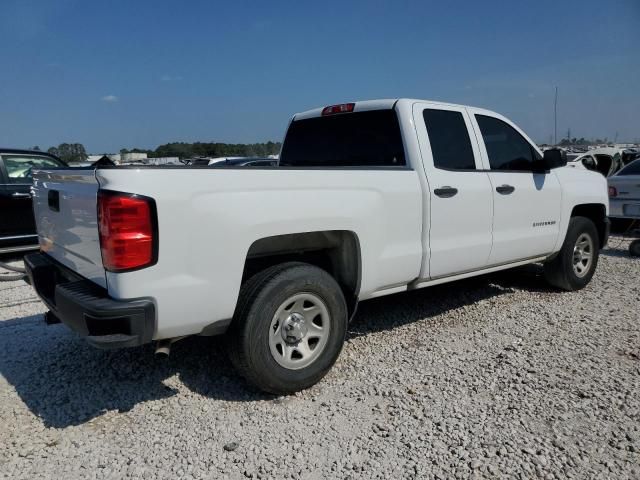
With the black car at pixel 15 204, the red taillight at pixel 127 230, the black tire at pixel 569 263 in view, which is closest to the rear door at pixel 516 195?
the black tire at pixel 569 263

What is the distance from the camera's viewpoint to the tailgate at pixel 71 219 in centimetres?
277

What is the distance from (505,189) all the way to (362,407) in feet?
8.09

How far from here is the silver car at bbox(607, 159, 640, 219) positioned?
335 inches

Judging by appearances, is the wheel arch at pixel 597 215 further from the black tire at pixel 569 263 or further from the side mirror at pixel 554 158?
the side mirror at pixel 554 158

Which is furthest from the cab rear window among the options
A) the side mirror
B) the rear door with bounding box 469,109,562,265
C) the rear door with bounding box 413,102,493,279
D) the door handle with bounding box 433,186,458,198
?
the side mirror

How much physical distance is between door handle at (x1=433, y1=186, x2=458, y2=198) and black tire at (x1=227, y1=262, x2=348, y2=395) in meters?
1.16

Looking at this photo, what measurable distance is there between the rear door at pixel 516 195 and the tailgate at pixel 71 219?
10.6 feet

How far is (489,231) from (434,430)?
212 centimetres

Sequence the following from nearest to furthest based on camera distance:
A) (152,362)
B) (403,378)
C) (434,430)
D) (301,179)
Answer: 1. (434,430)
2. (301,179)
3. (403,378)
4. (152,362)

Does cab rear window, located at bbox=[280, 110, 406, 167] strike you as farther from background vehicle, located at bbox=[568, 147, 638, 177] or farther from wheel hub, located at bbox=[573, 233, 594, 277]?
background vehicle, located at bbox=[568, 147, 638, 177]

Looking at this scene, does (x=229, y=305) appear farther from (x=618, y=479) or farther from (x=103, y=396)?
(x=618, y=479)

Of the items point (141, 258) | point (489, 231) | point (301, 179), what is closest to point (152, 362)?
point (141, 258)

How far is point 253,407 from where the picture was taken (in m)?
3.18

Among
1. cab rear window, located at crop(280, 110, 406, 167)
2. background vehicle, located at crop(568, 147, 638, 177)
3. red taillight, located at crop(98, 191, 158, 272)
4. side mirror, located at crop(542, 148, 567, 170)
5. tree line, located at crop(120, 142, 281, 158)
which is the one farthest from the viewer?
tree line, located at crop(120, 142, 281, 158)
